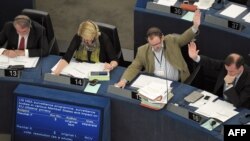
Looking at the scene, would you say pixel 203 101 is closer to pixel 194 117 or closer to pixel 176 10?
Result: pixel 194 117

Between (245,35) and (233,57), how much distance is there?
1.21 m

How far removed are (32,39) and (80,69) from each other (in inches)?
32.9

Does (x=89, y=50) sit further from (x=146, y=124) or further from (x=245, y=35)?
(x=245, y=35)

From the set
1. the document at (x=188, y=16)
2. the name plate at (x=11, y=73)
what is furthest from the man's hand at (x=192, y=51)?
the name plate at (x=11, y=73)

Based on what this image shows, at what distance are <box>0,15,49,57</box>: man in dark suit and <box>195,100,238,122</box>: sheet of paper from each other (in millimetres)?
1745

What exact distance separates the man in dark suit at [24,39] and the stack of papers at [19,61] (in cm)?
5

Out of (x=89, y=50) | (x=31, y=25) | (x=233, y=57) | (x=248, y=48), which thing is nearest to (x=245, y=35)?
(x=248, y=48)

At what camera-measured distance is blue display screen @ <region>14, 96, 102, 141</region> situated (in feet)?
14.3

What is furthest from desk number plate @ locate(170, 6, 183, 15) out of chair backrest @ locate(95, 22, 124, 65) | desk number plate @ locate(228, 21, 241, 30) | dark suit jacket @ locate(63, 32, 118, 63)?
dark suit jacket @ locate(63, 32, 118, 63)

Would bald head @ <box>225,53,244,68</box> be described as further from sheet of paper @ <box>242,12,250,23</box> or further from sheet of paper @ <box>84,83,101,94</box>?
sheet of paper @ <box>242,12,250,23</box>

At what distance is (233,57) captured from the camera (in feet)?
14.9

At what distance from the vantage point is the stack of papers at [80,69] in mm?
5004

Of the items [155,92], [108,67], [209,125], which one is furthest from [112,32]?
[209,125]

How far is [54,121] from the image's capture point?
4.48 m
